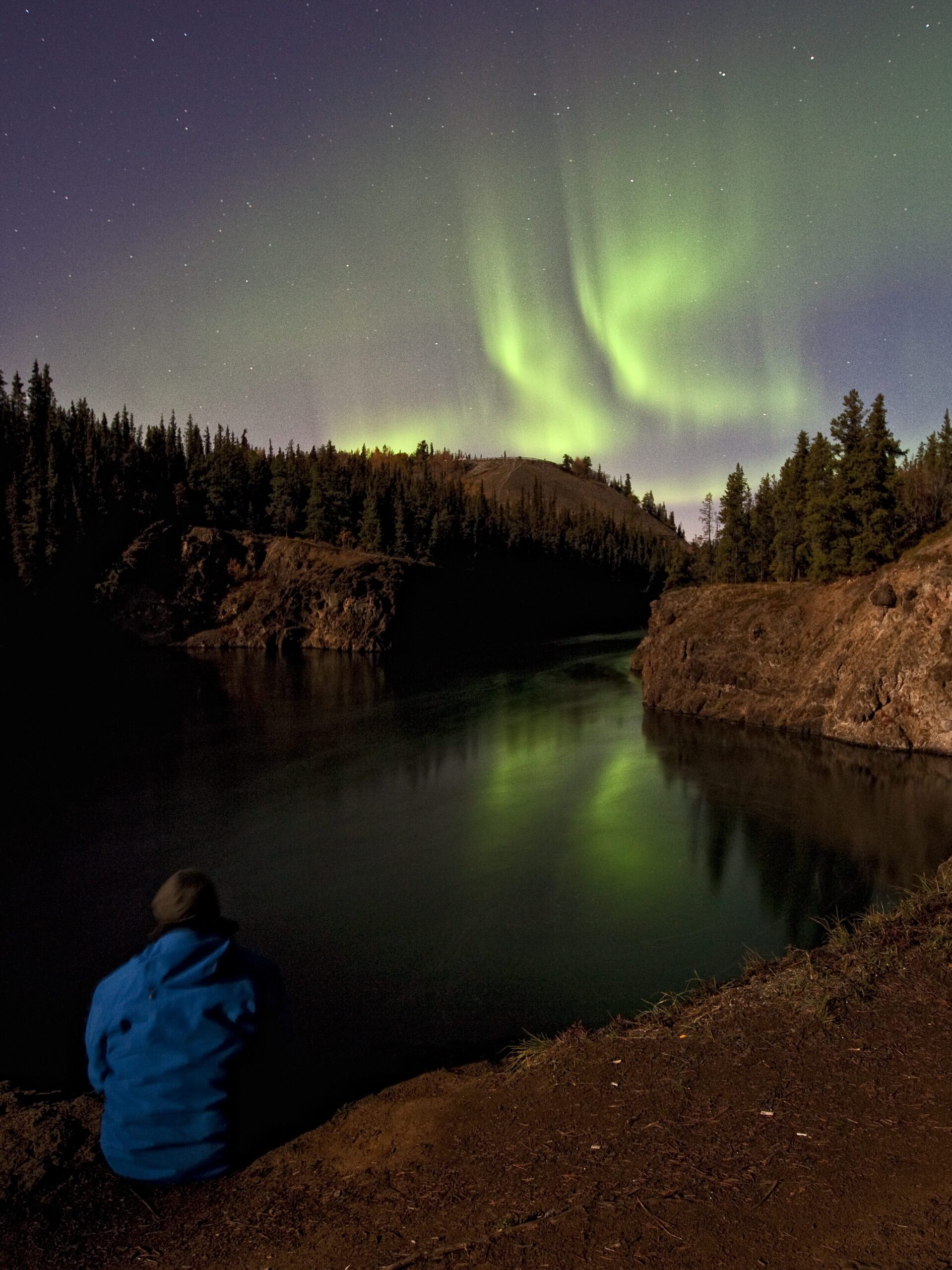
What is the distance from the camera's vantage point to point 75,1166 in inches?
235

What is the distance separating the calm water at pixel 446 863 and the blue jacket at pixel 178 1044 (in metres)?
3.36

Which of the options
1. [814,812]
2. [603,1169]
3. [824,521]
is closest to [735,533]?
[824,521]

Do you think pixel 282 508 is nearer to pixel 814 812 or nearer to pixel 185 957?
pixel 814 812

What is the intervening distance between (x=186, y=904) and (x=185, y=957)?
38cm

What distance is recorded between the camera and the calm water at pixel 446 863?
1434cm

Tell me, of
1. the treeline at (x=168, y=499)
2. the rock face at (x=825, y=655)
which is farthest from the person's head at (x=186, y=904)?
the treeline at (x=168, y=499)

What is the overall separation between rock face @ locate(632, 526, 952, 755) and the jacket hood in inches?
1580

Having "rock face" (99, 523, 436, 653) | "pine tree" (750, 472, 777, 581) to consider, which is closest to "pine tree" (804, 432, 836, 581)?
"pine tree" (750, 472, 777, 581)

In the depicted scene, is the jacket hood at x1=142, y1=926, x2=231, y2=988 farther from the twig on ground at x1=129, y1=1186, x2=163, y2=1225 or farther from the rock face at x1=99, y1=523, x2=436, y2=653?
the rock face at x1=99, y1=523, x2=436, y2=653

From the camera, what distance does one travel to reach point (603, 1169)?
5582 mm

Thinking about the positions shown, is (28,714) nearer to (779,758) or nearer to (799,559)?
(779,758)

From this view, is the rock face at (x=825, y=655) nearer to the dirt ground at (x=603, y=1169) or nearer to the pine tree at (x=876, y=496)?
the pine tree at (x=876, y=496)

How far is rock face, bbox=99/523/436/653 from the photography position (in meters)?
101

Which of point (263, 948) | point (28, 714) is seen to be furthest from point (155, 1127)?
point (28, 714)
